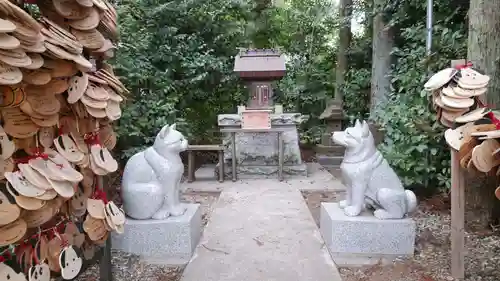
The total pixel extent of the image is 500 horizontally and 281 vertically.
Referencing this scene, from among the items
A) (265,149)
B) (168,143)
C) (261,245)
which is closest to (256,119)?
(265,149)

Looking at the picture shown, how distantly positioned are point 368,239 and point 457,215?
71 centimetres

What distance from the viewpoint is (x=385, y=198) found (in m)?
3.06

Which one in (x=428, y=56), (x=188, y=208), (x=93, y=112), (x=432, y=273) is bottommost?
(x=432, y=273)

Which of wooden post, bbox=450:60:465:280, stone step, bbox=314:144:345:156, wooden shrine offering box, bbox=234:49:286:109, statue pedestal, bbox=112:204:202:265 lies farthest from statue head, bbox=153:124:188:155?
stone step, bbox=314:144:345:156

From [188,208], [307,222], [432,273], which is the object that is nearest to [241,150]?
[307,222]

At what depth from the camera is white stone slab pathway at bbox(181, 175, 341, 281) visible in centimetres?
284

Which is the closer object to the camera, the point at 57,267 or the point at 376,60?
the point at 57,267

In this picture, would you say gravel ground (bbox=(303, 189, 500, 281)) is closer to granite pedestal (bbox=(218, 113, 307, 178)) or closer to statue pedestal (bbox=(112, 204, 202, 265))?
statue pedestal (bbox=(112, 204, 202, 265))

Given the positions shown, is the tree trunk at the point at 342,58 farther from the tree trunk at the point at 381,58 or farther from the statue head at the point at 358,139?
the statue head at the point at 358,139

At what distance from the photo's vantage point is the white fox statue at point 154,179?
3072 mm

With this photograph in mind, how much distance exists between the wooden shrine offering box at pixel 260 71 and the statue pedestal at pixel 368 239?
423cm

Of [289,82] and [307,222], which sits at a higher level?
[289,82]

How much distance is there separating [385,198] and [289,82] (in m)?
7.33

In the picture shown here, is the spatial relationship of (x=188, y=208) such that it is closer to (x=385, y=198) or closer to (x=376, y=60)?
(x=385, y=198)
